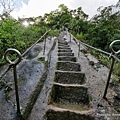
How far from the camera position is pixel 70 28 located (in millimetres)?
22734

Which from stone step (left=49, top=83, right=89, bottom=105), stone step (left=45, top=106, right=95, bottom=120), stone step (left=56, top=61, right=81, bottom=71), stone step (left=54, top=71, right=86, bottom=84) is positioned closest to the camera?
stone step (left=45, top=106, right=95, bottom=120)

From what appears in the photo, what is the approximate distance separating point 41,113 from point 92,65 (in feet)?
9.92

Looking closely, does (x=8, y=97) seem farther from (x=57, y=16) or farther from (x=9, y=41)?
(x=57, y=16)

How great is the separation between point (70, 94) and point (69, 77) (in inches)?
29.8

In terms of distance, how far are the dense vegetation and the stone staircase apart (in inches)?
68.3

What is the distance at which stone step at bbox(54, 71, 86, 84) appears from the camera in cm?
407

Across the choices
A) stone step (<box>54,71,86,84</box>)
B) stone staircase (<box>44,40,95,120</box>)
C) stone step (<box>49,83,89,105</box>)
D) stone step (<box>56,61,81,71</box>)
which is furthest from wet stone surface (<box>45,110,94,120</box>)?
stone step (<box>56,61,81,71</box>)

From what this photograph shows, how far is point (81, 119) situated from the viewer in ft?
8.40

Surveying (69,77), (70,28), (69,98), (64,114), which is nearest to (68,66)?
(69,77)

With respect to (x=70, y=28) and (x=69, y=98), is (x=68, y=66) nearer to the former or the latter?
(x=69, y=98)

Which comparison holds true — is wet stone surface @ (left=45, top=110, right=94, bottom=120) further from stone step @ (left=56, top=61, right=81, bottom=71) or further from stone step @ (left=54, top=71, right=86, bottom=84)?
stone step @ (left=56, top=61, right=81, bottom=71)

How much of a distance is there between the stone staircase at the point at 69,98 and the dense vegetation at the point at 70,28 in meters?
1.73

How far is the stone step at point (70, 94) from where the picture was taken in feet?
10.9

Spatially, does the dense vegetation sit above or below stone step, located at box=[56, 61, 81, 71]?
above
